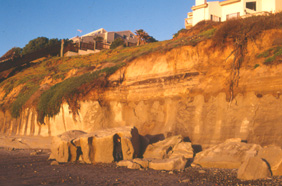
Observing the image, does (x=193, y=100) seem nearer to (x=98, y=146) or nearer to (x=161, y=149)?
(x=161, y=149)

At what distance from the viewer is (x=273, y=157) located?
7.19m

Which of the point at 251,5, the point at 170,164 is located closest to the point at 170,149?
the point at 170,164

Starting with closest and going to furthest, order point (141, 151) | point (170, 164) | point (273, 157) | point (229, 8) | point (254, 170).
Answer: point (254, 170) < point (273, 157) < point (170, 164) < point (141, 151) < point (229, 8)

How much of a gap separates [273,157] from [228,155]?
4.86 ft

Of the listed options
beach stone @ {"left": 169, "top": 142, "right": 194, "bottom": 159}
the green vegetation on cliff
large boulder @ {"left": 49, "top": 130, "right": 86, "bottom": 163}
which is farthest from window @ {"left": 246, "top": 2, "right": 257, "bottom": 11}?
large boulder @ {"left": 49, "top": 130, "right": 86, "bottom": 163}

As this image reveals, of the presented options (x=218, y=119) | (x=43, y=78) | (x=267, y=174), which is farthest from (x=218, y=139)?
(x=43, y=78)

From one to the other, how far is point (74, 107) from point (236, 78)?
30.5ft

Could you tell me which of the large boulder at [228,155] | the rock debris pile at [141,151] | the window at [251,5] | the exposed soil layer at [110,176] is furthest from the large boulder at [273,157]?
the window at [251,5]

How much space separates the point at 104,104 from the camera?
611 inches

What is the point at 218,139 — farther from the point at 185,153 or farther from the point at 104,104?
the point at 104,104

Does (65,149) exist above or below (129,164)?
above

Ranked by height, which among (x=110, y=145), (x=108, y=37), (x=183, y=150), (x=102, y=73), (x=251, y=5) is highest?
(x=108, y=37)

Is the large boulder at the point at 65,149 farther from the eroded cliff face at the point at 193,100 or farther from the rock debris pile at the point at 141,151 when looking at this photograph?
the eroded cliff face at the point at 193,100

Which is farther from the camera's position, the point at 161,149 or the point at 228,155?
the point at 161,149
